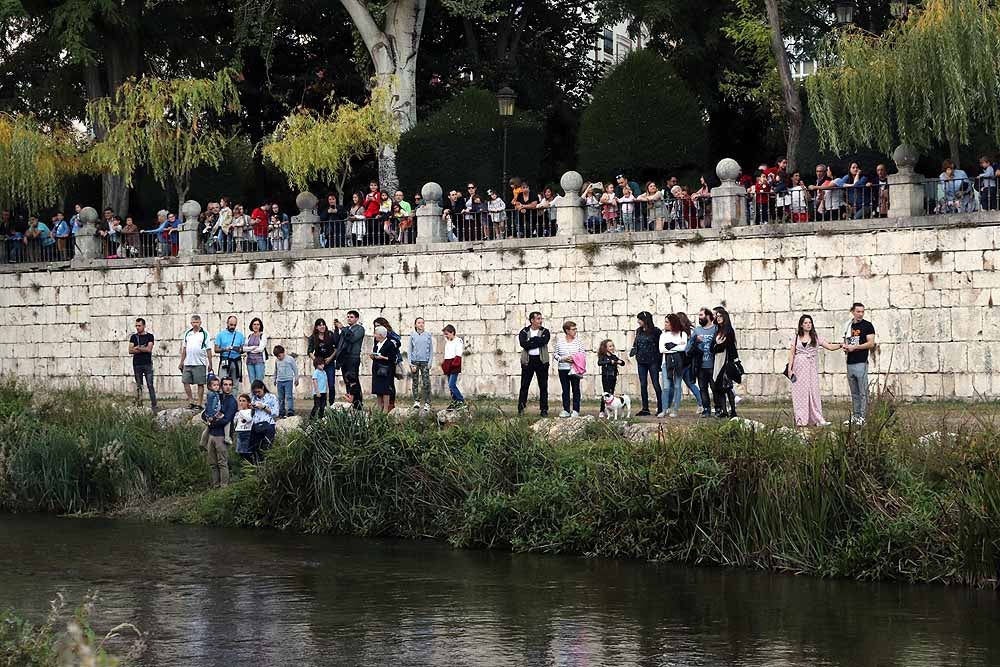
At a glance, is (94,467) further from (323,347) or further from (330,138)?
(330,138)

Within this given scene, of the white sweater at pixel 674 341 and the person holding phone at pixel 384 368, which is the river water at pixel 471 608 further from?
the white sweater at pixel 674 341

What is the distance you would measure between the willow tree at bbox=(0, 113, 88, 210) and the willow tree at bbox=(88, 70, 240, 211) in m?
0.73

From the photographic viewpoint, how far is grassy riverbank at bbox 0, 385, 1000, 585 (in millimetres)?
14406

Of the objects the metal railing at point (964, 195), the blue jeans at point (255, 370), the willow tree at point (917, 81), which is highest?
the willow tree at point (917, 81)

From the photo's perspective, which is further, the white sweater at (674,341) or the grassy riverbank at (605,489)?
the white sweater at (674,341)

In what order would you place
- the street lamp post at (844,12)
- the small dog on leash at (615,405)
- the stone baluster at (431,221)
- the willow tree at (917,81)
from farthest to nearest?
the stone baluster at (431,221) → the street lamp post at (844,12) → the willow tree at (917,81) → the small dog on leash at (615,405)

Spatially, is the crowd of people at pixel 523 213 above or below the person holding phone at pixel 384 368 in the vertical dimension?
above

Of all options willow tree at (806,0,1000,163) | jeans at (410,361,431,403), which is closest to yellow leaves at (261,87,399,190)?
jeans at (410,361,431,403)

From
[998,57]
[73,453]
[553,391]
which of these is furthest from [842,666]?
[553,391]

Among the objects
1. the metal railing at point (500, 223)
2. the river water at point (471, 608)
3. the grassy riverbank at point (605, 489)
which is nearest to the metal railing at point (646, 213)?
the metal railing at point (500, 223)

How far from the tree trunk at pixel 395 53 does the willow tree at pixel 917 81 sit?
10935 millimetres

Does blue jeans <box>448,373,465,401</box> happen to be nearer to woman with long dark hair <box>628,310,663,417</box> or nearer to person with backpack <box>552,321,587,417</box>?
person with backpack <box>552,321,587,417</box>

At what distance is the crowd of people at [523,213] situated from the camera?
23.8 metres

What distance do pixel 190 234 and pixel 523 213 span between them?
7039 mm
